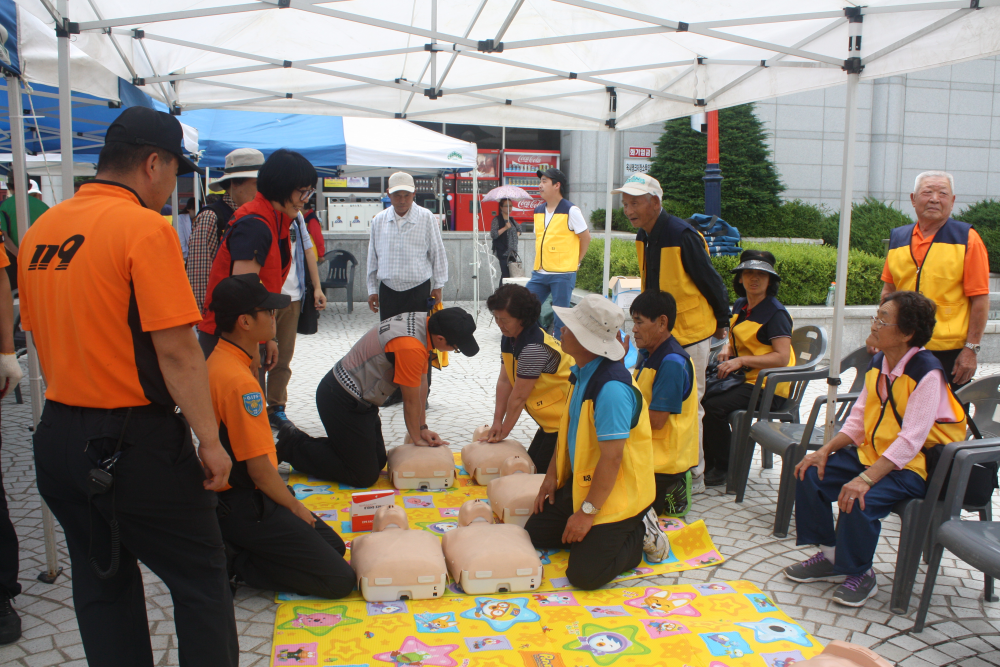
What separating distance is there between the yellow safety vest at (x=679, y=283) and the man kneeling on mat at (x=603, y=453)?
1325mm

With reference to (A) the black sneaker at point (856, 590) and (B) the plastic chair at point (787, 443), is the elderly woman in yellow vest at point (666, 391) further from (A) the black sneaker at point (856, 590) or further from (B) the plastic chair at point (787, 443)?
(A) the black sneaker at point (856, 590)

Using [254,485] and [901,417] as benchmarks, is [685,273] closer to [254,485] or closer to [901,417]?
[901,417]

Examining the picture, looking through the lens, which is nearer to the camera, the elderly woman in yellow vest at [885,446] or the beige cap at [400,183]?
the elderly woman in yellow vest at [885,446]

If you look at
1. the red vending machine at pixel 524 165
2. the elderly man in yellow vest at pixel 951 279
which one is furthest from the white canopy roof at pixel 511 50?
the red vending machine at pixel 524 165

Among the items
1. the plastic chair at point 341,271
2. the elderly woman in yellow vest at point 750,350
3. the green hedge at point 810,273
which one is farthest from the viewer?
the plastic chair at point 341,271

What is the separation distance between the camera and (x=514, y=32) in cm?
512

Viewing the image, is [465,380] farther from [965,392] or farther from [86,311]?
[86,311]

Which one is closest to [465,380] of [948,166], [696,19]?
[696,19]

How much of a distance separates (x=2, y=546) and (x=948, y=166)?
22399mm

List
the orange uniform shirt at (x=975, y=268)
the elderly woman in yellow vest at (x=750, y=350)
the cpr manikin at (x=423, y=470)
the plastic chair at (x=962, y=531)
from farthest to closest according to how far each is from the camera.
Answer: the elderly woman in yellow vest at (x=750, y=350) → the cpr manikin at (x=423, y=470) → the orange uniform shirt at (x=975, y=268) → the plastic chair at (x=962, y=531)

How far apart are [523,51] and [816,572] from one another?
14.4 ft

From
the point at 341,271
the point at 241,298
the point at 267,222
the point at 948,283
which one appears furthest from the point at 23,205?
the point at 341,271

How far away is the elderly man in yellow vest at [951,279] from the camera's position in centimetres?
427

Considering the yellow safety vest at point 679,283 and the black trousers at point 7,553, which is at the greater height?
the yellow safety vest at point 679,283
